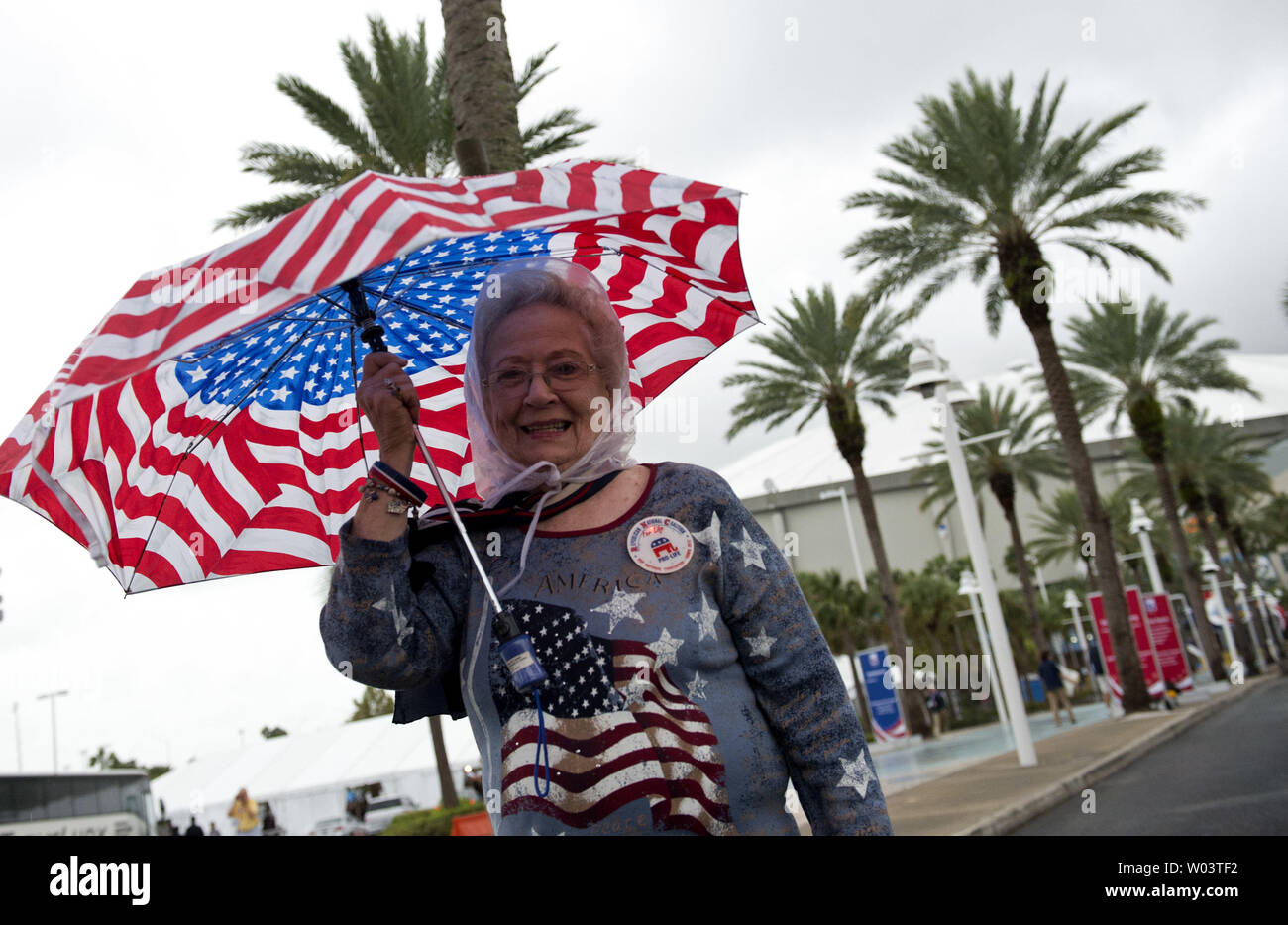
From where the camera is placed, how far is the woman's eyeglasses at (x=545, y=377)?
1979 mm

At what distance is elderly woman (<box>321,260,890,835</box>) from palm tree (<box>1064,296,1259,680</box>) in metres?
31.5

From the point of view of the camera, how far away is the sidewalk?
393 inches

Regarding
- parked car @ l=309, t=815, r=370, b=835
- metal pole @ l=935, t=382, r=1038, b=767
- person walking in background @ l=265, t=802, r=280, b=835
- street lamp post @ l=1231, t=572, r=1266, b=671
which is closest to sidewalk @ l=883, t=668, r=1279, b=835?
metal pole @ l=935, t=382, r=1038, b=767

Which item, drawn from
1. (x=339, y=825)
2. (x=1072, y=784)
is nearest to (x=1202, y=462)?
(x=339, y=825)

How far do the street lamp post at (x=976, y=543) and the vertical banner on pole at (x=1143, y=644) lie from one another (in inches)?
374

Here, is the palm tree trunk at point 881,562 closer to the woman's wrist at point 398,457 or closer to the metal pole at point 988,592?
the metal pole at point 988,592

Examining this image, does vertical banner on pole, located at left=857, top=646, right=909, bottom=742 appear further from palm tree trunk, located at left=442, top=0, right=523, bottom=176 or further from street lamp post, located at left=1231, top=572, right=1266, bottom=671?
street lamp post, located at left=1231, top=572, right=1266, bottom=671

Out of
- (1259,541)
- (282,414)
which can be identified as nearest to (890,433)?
(1259,541)

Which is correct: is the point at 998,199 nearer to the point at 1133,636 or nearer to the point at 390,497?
the point at 1133,636

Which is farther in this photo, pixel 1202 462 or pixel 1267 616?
pixel 1267 616

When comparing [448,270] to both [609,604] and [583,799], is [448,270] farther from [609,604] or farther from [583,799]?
[583,799]

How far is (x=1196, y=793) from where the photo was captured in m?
10.1

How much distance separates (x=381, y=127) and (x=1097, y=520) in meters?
16.4
